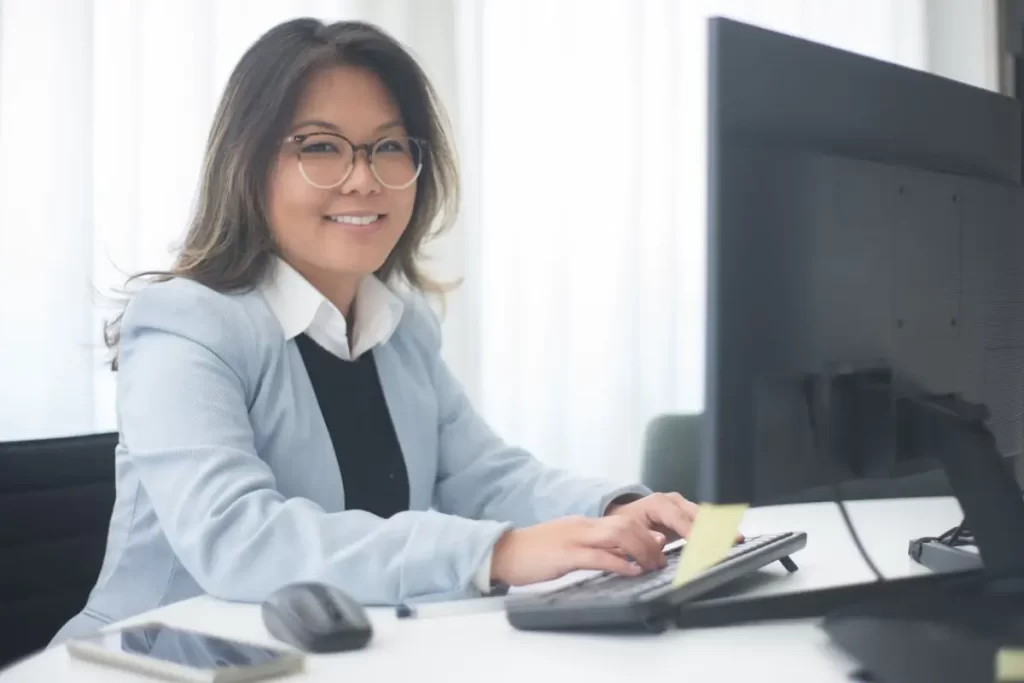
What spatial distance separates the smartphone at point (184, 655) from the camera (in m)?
0.77

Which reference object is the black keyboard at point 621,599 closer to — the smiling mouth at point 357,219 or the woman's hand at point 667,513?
the woman's hand at point 667,513

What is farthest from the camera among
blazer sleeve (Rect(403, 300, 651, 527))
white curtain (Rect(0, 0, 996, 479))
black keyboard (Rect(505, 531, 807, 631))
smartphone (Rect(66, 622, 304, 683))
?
white curtain (Rect(0, 0, 996, 479))

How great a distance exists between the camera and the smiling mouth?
1.48 m

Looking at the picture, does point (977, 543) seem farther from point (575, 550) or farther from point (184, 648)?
point (184, 648)

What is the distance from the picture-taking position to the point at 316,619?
2.85 ft

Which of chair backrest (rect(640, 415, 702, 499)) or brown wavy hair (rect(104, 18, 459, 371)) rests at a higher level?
brown wavy hair (rect(104, 18, 459, 371))

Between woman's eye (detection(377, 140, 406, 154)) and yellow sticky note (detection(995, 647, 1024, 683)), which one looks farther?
woman's eye (detection(377, 140, 406, 154))

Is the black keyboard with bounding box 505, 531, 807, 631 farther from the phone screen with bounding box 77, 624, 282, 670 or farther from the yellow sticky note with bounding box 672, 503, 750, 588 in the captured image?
the phone screen with bounding box 77, 624, 282, 670

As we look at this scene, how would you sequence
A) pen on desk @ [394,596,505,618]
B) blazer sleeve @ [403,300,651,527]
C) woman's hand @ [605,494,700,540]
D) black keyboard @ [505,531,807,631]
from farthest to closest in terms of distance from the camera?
blazer sleeve @ [403,300,651,527]
woman's hand @ [605,494,700,540]
pen on desk @ [394,596,505,618]
black keyboard @ [505,531,807,631]

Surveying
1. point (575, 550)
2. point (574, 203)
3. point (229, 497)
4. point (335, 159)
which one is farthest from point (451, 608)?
point (574, 203)

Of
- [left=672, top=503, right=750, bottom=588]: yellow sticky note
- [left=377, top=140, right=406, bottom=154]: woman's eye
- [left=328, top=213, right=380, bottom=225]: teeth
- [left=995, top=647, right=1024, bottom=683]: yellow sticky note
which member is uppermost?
[left=377, top=140, right=406, bottom=154]: woman's eye

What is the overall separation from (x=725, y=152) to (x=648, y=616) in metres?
0.36

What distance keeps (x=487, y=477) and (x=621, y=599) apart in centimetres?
72

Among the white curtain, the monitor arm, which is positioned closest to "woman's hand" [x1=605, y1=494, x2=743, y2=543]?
the monitor arm
